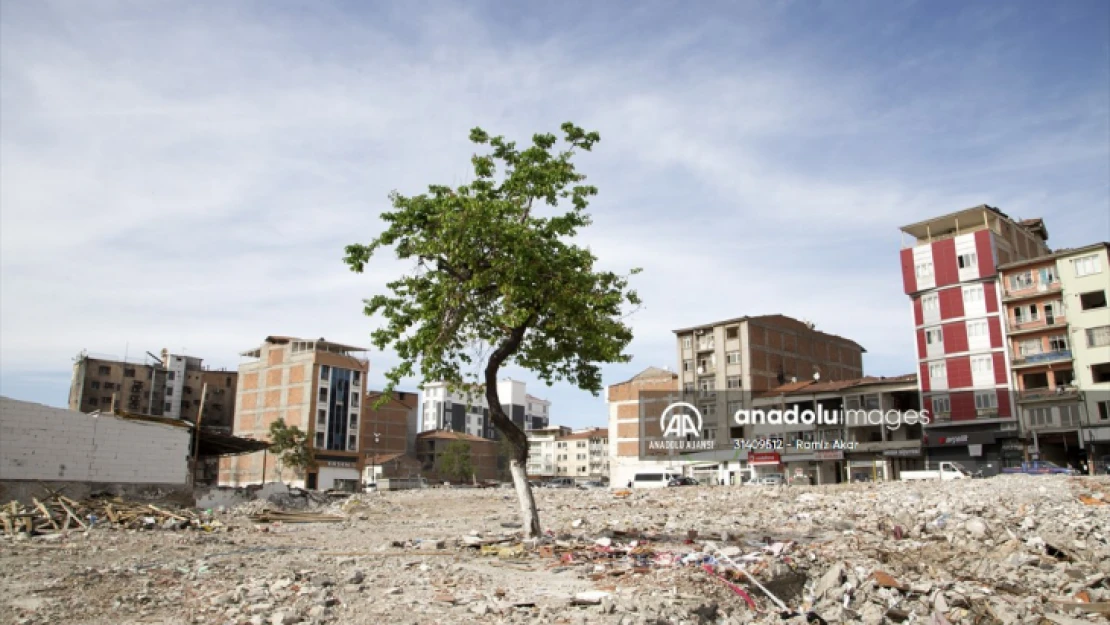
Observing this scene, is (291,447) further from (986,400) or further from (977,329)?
(977,329)

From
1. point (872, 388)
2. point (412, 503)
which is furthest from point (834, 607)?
point (872, 388)

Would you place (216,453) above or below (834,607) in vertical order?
above

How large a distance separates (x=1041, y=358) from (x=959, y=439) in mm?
7657

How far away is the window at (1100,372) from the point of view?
5084 cm

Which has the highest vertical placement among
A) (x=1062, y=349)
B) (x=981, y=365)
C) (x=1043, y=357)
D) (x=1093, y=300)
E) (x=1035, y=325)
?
(x=1093, y=300)

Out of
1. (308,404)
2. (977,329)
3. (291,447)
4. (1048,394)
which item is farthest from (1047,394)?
(308,404)

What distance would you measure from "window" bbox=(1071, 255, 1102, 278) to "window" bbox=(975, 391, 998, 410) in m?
9.70

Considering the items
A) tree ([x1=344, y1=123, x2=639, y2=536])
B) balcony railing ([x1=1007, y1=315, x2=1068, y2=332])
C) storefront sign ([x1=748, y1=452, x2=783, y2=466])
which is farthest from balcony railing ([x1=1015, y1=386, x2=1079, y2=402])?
tree ([x1=344, y1=123, x2=639, y2=536])

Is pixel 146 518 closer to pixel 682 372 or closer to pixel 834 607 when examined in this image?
pixel 834 607

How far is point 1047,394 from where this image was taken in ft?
171

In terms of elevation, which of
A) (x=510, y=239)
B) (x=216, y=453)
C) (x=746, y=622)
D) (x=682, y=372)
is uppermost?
(x=682, y=372)

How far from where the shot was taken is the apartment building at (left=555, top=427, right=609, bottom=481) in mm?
141000

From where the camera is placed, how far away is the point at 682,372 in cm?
8225

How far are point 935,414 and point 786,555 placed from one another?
49424 millimetres
